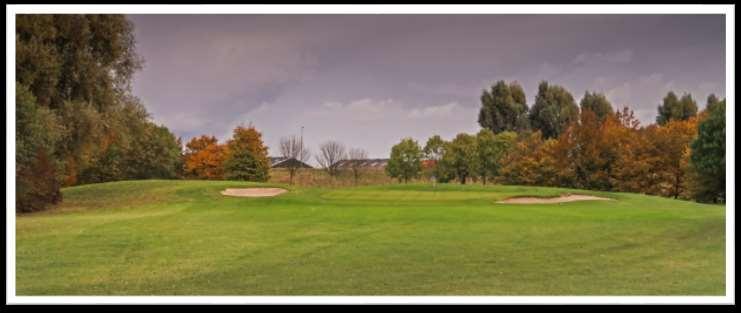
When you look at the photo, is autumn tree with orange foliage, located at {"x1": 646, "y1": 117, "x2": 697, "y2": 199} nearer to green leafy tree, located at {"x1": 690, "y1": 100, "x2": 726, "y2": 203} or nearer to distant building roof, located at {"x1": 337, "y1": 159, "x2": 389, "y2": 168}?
green leafy tree, located at {"x1": 690, "y1": 100, "x2": 726, "y2": 203}

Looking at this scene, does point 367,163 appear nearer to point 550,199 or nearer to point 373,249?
point 550,199

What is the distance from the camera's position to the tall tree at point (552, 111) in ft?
60.5

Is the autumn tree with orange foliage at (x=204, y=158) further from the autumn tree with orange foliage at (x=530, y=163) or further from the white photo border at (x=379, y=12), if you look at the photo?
the white photo border at (x=379, y=12)

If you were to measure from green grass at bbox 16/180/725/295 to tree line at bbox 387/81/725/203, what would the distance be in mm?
1994

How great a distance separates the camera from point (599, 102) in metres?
17.6

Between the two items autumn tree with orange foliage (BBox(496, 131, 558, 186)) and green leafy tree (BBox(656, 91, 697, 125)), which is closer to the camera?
green leafy tree (BBox(656, 91, 697, 125))

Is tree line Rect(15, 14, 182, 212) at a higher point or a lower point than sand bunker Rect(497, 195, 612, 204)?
higher

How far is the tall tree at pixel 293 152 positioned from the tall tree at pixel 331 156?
1.58ft

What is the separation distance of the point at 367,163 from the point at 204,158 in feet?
22.9

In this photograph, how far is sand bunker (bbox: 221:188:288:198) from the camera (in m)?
17.3

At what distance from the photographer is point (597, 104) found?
17844 millimetres

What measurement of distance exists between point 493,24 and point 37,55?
833 cm

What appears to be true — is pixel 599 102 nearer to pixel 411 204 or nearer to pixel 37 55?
pixel 411 204

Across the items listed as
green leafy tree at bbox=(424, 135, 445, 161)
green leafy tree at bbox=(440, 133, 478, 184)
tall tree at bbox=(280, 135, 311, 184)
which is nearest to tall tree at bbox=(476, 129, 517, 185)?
green leafy tree at bbox=(440, 133, 478, 184)
